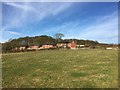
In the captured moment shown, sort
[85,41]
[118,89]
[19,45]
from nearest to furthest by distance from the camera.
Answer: [118,89], [19,45], [85,41]

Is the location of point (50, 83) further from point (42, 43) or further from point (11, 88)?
point (42, 43)

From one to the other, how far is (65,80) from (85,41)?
4951 inches

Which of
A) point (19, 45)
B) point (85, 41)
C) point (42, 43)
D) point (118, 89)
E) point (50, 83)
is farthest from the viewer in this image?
point (85, 41)

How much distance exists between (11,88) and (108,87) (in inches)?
277

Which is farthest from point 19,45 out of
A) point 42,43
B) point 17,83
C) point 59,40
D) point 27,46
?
point 17,83

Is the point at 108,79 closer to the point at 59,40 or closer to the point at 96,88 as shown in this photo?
the point at 96,88

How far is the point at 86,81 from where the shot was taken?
15.7m

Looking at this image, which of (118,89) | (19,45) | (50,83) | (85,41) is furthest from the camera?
(85,41)

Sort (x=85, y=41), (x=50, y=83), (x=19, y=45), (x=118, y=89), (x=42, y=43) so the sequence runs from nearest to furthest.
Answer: (x=118, y=89), (x=50, y=83), (x=19, y=45), (x=42, y=43), (x=85, y=41)

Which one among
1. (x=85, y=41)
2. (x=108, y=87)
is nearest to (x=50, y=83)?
(x=108, y=87)

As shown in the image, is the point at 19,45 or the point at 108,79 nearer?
the point at 108,79

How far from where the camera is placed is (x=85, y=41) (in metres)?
141

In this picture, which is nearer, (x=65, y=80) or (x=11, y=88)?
(x=11, y=88)

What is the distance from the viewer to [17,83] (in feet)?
53.3
